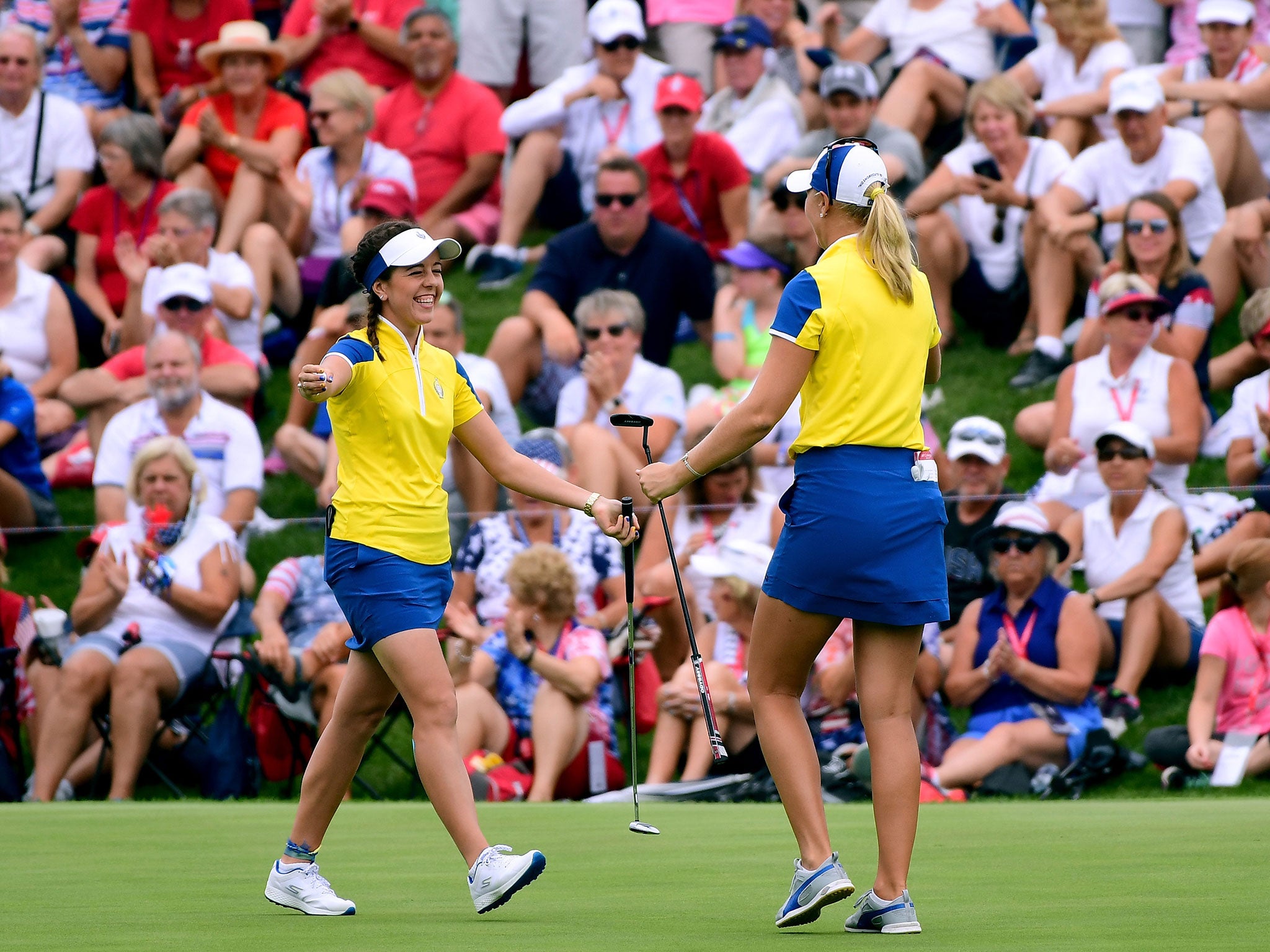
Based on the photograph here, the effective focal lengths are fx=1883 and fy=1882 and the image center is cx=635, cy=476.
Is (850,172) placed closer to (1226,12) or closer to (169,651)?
(169,651)

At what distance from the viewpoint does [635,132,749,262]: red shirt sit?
1381 cm

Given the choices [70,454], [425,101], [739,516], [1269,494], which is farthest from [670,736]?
[425,101]

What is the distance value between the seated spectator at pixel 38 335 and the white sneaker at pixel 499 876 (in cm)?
876

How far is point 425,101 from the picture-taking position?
14781mm

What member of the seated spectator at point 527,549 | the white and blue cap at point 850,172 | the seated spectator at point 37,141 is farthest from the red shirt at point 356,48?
the white and blue cap at point 850,172

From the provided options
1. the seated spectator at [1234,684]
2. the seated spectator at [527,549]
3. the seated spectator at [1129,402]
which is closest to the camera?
the seated spectator at [1234,684]

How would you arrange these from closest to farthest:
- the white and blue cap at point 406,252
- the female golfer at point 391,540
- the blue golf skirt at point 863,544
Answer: the blue golf skirt at point 863,544 < the female golfer at point 391,540 < the white and blue cap at point 406,252

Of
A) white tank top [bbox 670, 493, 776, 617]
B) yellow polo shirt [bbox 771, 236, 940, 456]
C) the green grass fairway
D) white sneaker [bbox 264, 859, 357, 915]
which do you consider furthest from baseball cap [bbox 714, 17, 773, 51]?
white sneaker [bbox 264, 859, 357, 915]

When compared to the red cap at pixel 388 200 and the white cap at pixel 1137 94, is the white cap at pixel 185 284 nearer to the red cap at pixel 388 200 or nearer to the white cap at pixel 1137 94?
the red cap at pixel 388 200

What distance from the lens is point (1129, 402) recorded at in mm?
11102

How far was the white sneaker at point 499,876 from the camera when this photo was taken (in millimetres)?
5426

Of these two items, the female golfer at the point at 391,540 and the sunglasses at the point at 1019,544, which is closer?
the female golfer at the point at 391,540

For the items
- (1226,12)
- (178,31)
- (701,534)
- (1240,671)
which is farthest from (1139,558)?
(178,31)

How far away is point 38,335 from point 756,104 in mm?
5622
